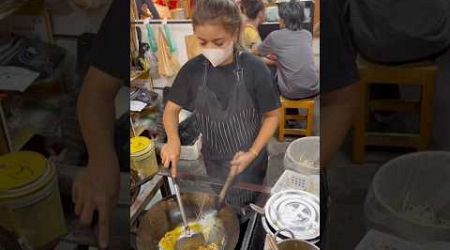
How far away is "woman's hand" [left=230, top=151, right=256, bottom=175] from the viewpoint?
73cm

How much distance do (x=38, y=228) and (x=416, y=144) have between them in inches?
24.0

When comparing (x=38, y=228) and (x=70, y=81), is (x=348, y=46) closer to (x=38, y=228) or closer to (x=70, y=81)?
(x=70, y=81)

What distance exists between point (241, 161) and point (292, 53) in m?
0.18

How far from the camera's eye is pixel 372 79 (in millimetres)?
675

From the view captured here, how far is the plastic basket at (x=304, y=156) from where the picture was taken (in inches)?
28.0

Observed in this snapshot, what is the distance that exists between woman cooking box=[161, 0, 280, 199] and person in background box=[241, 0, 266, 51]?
1cm

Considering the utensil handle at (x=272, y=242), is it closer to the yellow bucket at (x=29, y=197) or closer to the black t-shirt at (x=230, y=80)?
the black t-shirt at (x=230, y=80)

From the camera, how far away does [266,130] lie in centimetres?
71

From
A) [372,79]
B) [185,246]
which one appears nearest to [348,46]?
[372,79]

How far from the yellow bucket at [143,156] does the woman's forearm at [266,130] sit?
0.51ft

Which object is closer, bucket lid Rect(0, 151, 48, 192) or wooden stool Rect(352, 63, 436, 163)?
wooden stool Rect(352, 63, 436, 163)

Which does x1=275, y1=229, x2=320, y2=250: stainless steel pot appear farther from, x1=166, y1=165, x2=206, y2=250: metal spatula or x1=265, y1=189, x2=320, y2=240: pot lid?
x1=166, y1=165, x2=206, y2=250: metal spatula

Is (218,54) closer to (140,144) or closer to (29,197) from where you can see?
(140,144)

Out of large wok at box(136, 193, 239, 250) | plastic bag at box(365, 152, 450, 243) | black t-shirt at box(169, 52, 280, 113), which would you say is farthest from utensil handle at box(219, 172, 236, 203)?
plastic bag at box(365, 152, 450, 243)
